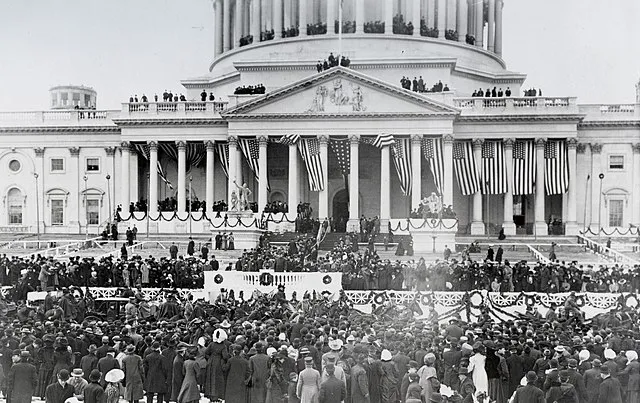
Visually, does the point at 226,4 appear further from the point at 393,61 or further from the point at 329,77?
the point at 329,77

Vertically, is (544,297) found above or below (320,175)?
below

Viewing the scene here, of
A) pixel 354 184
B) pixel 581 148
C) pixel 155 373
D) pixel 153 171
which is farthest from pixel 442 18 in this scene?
pixel 155 373

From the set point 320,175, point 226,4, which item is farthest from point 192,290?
point 226,4

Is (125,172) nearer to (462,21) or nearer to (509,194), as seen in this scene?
(509,194)

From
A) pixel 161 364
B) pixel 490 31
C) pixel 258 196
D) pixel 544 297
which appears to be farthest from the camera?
pixel 490 31

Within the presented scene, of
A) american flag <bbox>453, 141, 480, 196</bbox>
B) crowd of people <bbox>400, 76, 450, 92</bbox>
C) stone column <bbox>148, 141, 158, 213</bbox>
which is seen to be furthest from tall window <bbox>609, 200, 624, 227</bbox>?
stone column <bbox>148, 141, 158, 213</bbox>
